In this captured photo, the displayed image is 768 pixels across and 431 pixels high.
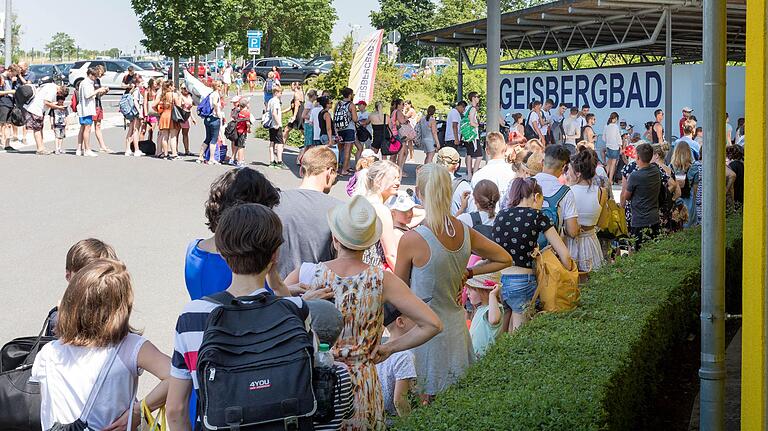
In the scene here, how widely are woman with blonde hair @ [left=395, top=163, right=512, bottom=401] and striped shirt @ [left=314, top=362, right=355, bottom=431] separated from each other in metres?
A: 2.09

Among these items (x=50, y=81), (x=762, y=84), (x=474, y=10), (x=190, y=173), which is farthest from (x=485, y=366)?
(x=474, y=10)

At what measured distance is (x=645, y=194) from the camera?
1130 centimetres

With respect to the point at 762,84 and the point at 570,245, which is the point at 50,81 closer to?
the point at 570,245

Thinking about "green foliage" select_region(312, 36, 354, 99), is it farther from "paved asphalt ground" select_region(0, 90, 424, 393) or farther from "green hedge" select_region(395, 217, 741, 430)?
"green hedge" select_region(395, 217, 741, 430)

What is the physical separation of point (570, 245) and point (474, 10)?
69484 millimetres

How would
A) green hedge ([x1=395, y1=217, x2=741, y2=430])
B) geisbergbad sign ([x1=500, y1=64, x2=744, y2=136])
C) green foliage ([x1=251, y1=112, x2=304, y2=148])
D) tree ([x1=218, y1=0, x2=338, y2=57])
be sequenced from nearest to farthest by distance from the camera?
green hedge ([x1=395, y1=217, x2=741, y2=430]), geisbergbad sign ([x1=500, y1=64, x2=744, y2=136]), green foliage ([x1=251, y1=112, x2=304, y2=148]), tree ([x1=218, y1=0, x2=338, y2=57])

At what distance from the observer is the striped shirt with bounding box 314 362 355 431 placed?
3.54 meters

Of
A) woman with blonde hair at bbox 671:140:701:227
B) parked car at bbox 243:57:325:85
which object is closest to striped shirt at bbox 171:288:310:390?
woman with blonde hair at bbox 671:140:701:227

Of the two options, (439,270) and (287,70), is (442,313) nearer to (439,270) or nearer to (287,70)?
(439,270)

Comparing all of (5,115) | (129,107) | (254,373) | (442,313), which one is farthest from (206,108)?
(254,373)

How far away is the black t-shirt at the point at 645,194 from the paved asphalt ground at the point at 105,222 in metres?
5.01

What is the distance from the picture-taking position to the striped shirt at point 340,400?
3.54 m

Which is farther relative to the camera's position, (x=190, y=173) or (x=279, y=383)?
(x=190, y=173)

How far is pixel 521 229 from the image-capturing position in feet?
23.9
